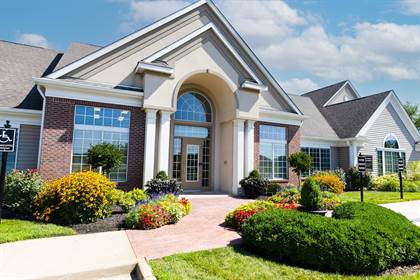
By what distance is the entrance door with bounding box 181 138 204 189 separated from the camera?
13.5m

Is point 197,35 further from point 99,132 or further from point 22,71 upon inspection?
point 22,71

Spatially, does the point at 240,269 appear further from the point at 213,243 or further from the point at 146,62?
the point at 146,62

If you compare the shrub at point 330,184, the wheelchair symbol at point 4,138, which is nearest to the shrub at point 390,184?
the shrub at point 330,184

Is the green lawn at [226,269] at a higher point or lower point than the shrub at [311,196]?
lower

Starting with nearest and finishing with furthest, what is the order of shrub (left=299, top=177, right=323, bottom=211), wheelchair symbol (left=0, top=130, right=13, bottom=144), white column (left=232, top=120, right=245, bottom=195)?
wheelchair symbol (left=0, top=130, right=13, bottom=144) → shrub (left=299, top=177, right=323, bottom=211) → white column (left=232, top=120, right=245, bottom=195)

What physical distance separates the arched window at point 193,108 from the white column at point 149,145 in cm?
228

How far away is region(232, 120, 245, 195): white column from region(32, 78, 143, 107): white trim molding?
197 inches

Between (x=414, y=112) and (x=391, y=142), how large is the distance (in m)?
26.5

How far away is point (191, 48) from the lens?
12.7m

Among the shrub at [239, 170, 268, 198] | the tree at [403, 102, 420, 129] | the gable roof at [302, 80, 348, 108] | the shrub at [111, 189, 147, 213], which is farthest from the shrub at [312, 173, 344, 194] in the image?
the tree at [403, 102, 420, 129]

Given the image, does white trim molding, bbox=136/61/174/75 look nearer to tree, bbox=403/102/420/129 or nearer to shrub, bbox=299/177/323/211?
shrub, bbox=299/177/323/211

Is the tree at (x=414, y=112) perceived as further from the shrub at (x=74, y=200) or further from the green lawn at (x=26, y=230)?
the green lawn at (x=26, y=230)

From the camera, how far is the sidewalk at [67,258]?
4113mm

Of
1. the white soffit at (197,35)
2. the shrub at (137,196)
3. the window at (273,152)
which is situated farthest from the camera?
the window at (273,152)
